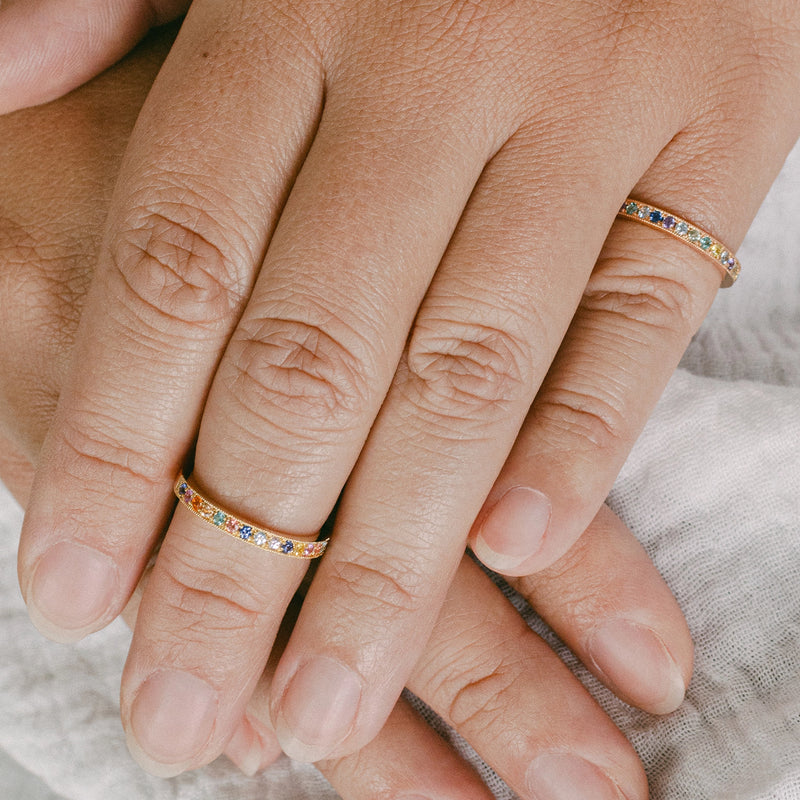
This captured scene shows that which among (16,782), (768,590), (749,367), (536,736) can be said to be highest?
(749,367)

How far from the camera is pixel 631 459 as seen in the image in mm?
1012

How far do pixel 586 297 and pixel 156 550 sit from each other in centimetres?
56

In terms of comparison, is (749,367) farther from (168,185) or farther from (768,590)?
(168,185)

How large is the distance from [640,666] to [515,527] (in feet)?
0.81

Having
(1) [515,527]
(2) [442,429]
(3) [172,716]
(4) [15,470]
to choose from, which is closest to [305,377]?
(2) [442,429]

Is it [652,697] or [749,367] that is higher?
[749,367]

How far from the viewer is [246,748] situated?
1024 mm

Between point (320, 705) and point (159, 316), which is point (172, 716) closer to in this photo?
point (320, 705)

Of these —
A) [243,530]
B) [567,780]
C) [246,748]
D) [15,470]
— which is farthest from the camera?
[15,470]

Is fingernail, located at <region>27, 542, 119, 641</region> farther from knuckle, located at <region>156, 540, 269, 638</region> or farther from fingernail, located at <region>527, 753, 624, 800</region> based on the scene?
fingernail, located at <region>527, 753, 624, 800</region>

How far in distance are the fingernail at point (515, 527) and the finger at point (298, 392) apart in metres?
0.16

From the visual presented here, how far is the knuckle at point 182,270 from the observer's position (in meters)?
0.82

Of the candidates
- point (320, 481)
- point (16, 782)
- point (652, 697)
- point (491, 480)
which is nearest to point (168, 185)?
point (320, 481)


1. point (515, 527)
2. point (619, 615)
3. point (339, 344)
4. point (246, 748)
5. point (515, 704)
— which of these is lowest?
point (246, 748)
